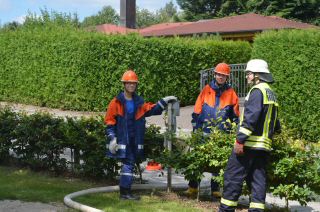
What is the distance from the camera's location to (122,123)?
23.0ft

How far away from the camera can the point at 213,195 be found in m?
7.35

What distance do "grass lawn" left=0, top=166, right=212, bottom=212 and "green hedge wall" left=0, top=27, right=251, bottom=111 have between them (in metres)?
10.4

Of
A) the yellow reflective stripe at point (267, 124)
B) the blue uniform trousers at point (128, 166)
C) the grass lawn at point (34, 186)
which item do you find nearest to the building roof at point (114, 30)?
the grass lawn at point (34, 186)

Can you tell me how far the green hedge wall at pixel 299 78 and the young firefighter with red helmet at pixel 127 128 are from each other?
6.52 metres

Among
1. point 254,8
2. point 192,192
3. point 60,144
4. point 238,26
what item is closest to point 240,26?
point 238,26

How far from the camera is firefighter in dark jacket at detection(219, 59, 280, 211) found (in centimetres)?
590

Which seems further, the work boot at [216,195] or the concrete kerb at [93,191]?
the work boot at [216,195]

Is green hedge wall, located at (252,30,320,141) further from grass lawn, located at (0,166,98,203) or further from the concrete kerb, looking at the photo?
grass lawn, located at (0,166,98,203)

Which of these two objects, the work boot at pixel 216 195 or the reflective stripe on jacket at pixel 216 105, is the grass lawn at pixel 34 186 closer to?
the work boot at pixel 216 195

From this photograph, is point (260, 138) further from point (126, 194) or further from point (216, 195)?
point (126, 194)

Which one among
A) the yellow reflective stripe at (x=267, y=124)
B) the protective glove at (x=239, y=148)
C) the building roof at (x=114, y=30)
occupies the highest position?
the building roof at (x=114, y=30)

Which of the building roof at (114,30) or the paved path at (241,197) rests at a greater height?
the building roof at (114,30)

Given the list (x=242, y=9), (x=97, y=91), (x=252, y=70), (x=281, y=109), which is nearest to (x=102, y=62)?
(x=97, y=91)

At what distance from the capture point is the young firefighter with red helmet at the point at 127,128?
698 centimetres
